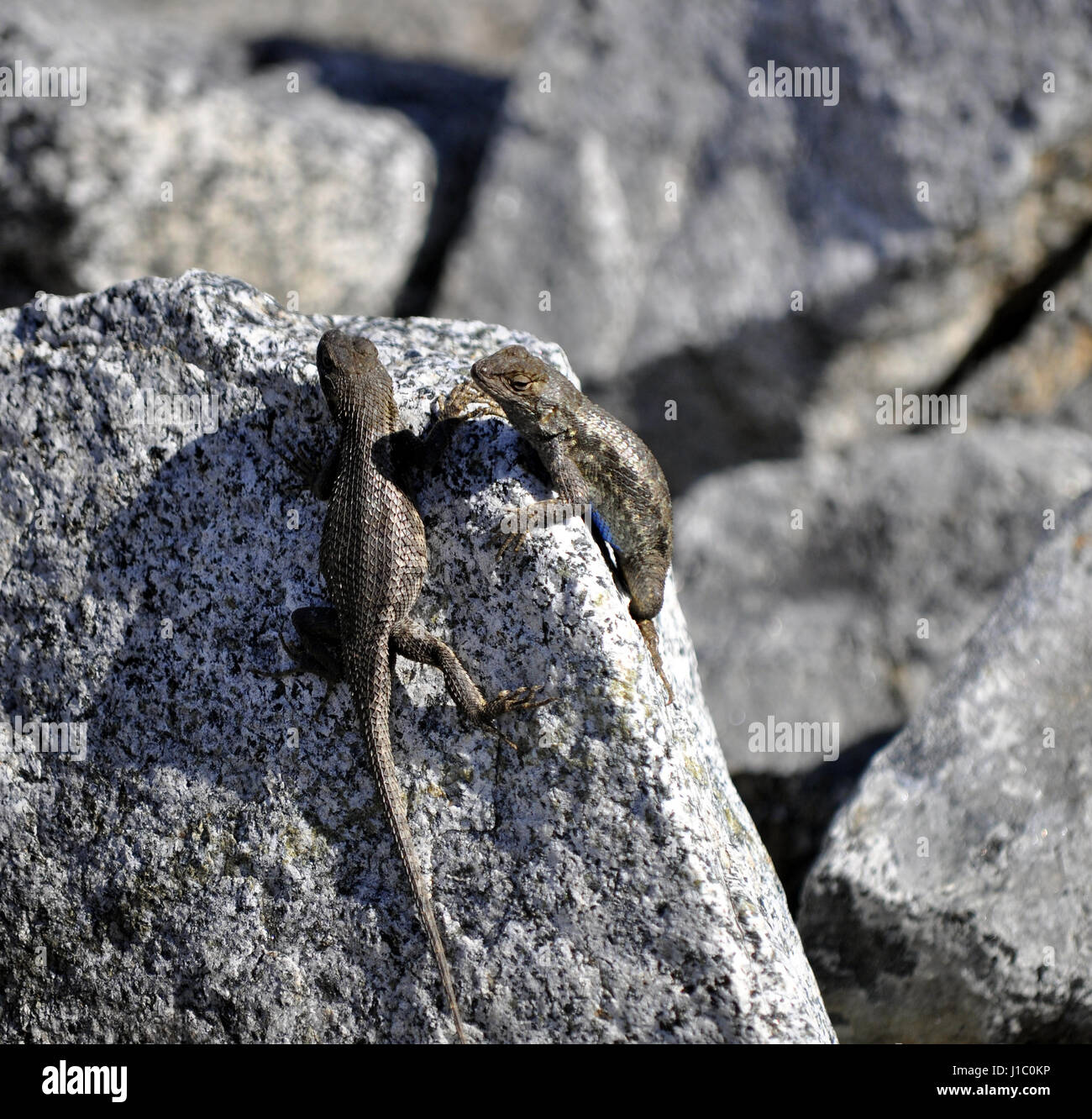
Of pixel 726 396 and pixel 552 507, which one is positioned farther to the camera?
pixel 726 396

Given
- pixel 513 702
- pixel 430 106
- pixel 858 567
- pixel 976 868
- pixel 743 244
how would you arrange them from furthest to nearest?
pixel 430 106, pixel 743 244, pixel 858 567, pixel 976 868, pixel 513 702

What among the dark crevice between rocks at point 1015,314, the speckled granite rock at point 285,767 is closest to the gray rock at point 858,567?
the dark crevice between rocks at point 1015,314

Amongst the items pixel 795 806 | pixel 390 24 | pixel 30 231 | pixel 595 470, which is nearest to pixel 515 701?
pixel 595 470

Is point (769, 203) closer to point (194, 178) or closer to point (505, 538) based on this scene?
point (194, 178)

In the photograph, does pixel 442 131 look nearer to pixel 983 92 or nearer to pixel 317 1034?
pixel 983 92

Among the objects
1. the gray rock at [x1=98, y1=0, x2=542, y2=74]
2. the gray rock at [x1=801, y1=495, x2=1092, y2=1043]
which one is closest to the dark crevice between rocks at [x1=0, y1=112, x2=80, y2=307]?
the gray rock at [x1=98, y1=0, x2=542, y2=74]
